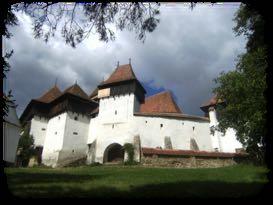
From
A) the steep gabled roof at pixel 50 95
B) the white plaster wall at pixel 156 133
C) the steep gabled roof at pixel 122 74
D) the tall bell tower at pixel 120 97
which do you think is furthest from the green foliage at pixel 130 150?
the steep gabled roof at pixel 50 95

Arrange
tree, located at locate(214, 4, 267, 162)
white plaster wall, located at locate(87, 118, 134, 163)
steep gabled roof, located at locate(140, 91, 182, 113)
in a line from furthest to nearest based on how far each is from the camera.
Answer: steep gabled roof, located at locate(140, 91, 182, 113)
white plaster wall, located at locate(87, 118, 134, 163)
tree, located at locate(214, 4, 267, 162)

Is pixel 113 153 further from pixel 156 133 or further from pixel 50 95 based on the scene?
pixel 50 95

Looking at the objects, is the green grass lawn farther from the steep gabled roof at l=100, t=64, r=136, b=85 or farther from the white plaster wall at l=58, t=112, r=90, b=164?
the steep gabled roof at l=100, t=64, r=136, b=85

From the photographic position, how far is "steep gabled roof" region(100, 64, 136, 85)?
42.9 meters

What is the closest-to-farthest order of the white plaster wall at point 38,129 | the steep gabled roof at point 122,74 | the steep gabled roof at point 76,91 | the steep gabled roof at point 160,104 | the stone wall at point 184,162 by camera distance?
the stone wall at point 184,162, the steep gabled roof at point 160,104, the steep gabled roof at point 122,74, the steep gabled roof at point 76,91, the white plaster wall at point 38,129

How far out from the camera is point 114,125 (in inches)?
1610

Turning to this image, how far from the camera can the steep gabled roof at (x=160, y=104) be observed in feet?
140

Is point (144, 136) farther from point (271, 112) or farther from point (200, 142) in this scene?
point (271, 112)

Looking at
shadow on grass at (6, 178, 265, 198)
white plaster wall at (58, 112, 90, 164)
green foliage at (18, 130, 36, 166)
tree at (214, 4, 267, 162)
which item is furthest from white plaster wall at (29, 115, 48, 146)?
shadow on grass at (6, 178, 265, 198)

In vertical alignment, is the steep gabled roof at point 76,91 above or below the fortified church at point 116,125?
above

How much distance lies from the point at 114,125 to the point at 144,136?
4415 millimetres

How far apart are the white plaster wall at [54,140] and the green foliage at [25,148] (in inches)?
68.3

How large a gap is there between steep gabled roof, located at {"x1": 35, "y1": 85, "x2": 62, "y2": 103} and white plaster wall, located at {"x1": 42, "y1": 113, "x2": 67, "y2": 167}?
450cm

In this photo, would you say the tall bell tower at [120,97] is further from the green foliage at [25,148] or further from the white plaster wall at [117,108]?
the green foliage at [25,148]
